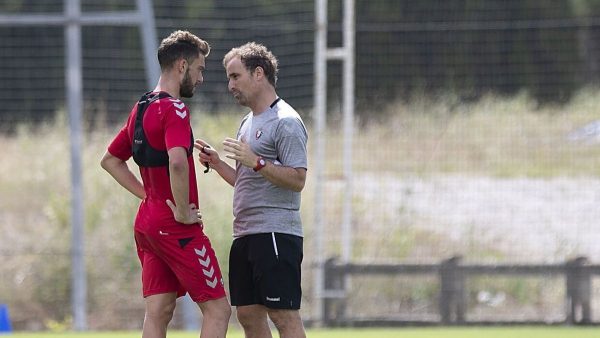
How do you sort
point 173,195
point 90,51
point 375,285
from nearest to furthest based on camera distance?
point 173,195
point 375,285
point 90,51

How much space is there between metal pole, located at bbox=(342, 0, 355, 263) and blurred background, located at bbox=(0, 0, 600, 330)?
4 cm

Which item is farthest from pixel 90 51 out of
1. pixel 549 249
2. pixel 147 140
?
pixel 147 140

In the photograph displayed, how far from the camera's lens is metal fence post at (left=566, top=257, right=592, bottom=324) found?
1234cm

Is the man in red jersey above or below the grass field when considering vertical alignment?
above

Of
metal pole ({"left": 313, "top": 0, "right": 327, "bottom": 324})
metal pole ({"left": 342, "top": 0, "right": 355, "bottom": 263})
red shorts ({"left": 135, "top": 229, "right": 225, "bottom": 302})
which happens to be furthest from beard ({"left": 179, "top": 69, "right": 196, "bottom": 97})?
metal pole ({"left": 342, "top": 0, "right": 355, "bottom": 263})

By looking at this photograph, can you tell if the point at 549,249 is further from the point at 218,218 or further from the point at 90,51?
the point at 90,51

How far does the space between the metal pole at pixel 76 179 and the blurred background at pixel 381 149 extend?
0.74 metres

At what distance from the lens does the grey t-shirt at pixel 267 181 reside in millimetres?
6695

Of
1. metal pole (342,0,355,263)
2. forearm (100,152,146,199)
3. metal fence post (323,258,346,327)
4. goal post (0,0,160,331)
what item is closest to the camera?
forearm (100,152,146,199)

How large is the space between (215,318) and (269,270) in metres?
0.38

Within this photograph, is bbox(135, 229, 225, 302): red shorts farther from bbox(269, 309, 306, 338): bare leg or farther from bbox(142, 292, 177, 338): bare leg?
bbox(269, 309, 306, 338): bare leg

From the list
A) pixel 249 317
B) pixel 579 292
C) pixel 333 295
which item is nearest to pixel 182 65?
pixel 249 317

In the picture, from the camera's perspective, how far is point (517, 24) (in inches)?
526

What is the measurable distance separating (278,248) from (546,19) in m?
8.59
